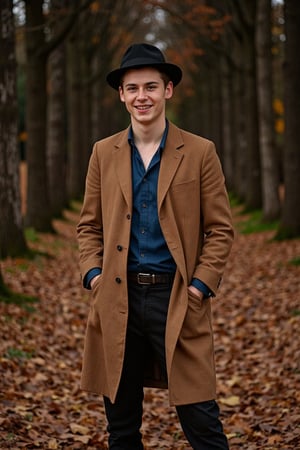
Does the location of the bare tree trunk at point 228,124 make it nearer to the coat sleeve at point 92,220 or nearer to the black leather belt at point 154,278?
the coat sleeve at point 92,220

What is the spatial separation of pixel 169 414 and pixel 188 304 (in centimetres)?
296

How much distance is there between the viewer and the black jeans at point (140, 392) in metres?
4.09

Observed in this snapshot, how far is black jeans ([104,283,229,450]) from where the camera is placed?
13.4ft

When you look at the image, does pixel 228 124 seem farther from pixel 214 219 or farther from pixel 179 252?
pixel 179 252

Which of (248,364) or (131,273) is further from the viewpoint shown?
(248,364)

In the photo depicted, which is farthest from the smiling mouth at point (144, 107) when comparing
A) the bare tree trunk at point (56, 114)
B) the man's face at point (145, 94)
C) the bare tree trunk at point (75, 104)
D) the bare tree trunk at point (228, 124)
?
the bare tree trunk at point (228, 124)

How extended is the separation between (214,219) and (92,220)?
27.3 inches

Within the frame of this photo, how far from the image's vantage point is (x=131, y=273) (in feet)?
13.8

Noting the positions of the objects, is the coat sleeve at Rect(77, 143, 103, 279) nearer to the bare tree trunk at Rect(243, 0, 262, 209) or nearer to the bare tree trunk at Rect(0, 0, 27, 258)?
the bare tree trunk at Rect(0, 0, 27, 258)

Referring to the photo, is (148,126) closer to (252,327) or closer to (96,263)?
(96,263)

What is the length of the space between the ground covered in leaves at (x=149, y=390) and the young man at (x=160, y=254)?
1.52 meters

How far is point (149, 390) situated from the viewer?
748 centimetres

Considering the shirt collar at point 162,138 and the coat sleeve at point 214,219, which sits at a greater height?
the shirt collar at point 162,138

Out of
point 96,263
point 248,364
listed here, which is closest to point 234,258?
point 248,364
